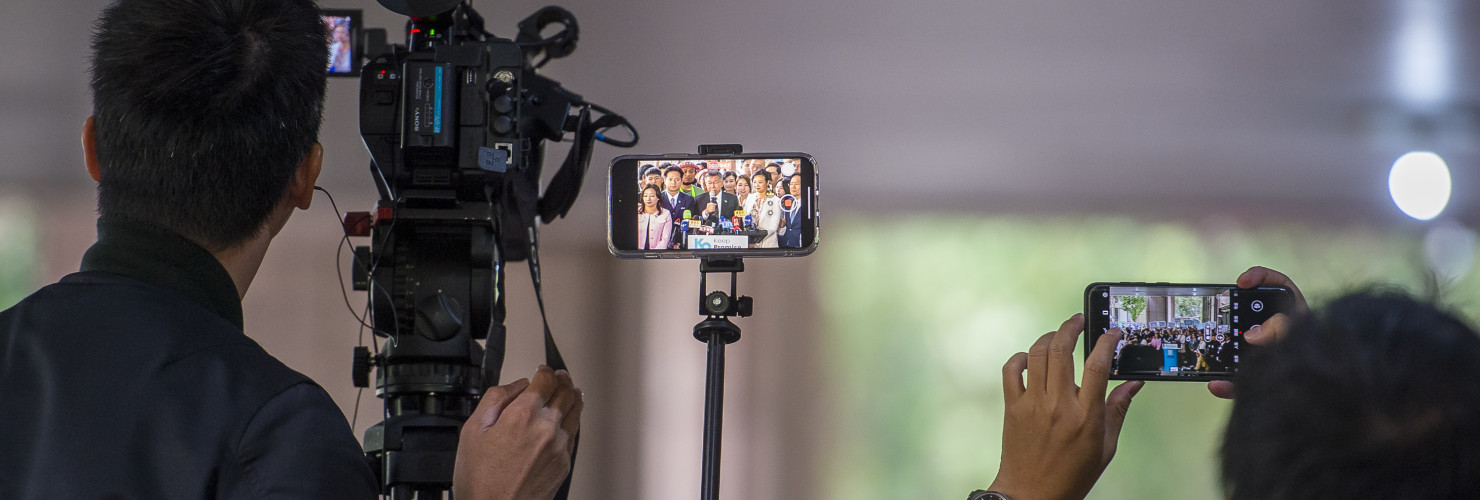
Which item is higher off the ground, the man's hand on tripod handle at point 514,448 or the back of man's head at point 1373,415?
the back of man's head at point 1373,415

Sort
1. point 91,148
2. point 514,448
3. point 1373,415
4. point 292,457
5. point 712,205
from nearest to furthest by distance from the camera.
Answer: point 1373,415
point 292,457
point 91,148
point 514,448
point 712,205

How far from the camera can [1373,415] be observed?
1.45ft

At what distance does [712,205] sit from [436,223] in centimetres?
30

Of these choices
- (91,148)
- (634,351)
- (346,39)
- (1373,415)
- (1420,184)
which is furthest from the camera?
(1420,184)

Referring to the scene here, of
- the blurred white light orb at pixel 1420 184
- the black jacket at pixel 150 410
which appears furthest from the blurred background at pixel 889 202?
the black jacket at pixel 150 410

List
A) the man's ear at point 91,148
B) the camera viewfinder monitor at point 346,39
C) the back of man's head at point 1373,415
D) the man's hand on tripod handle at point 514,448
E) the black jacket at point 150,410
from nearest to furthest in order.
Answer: the back of man's head at point 1373,415 → the black jacket at point 150,410 → the man's ear at point 91,148 → the man's hand on tripod handle at point 514,448 → the camera viewfinder monitor at point 346,39

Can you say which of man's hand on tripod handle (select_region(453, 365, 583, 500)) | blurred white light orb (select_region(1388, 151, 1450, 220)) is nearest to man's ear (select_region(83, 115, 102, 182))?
man's hand on tripod handle (select_region(453, 365, 583, 500))

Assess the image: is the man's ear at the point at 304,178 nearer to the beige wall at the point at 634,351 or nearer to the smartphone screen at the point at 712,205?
the smartphone screen at the point at 712,205

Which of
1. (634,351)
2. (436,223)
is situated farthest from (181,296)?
(634,351)

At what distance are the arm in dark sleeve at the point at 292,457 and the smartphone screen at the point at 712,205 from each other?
491mm

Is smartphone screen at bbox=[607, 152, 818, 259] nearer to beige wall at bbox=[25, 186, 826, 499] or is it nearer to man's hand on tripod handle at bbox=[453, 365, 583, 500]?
man's hand on tripod handle at bbox=[453, 365, 583, 500]

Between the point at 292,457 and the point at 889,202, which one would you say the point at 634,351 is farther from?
the point at 292,457

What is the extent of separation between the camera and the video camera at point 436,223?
1.14m

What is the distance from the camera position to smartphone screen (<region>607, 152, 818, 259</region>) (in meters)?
1.16
